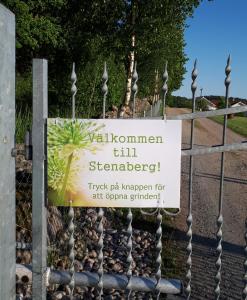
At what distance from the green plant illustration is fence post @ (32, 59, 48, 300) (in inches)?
2.2

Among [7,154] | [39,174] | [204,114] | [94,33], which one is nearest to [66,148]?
[39,174]

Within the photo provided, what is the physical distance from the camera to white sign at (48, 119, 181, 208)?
9.47 feet

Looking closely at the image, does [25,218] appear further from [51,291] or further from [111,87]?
[111,87]

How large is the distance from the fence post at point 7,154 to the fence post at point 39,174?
0.14 meters

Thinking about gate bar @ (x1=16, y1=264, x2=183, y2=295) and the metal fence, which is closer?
the metal fence

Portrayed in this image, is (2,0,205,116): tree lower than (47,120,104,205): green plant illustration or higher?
higher

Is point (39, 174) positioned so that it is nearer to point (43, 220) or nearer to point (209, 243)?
point (43, 220)

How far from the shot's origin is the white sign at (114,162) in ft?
9.47

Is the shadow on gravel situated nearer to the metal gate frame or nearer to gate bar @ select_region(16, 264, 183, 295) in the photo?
the metal gate frame

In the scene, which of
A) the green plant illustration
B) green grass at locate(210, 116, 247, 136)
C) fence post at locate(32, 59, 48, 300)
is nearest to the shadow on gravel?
fence post at locate(32, 59, 48, 300)

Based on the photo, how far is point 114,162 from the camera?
2916mm

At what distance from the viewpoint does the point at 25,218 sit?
192 inches

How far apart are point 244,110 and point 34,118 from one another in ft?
4.47

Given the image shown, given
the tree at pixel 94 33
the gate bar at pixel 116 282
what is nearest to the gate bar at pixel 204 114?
the gate bar at pixel 116 282
